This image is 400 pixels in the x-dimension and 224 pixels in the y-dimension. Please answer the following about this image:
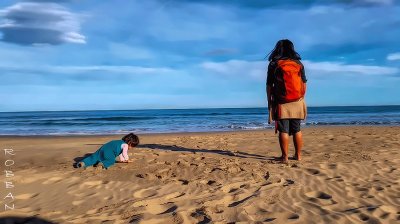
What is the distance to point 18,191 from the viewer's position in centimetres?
439

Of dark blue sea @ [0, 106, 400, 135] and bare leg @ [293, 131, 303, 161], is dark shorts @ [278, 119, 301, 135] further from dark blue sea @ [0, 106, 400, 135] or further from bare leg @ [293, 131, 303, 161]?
dark blue sea @ [0, 106, 400, 135]

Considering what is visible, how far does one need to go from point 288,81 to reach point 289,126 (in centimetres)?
74

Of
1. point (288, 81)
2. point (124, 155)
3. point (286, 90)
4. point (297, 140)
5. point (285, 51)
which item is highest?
point (285, 51)

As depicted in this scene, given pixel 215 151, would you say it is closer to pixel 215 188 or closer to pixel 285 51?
pixel 285 51

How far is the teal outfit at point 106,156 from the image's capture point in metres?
5.60

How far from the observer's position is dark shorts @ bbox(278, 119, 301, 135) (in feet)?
18.5

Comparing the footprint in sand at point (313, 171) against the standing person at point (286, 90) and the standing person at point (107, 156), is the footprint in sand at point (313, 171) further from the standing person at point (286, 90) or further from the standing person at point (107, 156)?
the standing person at point (107, 156)

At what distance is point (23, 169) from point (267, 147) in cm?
470

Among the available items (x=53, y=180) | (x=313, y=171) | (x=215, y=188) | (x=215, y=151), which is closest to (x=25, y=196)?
(x=53, y=180)

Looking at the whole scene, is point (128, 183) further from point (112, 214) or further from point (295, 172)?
point (295, 172)

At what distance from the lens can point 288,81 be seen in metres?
5.54

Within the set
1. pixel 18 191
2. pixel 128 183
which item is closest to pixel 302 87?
pixel 128 183

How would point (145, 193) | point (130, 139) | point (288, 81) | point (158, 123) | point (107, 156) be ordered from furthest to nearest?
point (158, 123)
point (130, 139)
point (107, 156)
point (288, 81)
point (145, 193)

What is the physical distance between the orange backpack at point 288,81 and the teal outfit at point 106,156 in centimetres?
269
